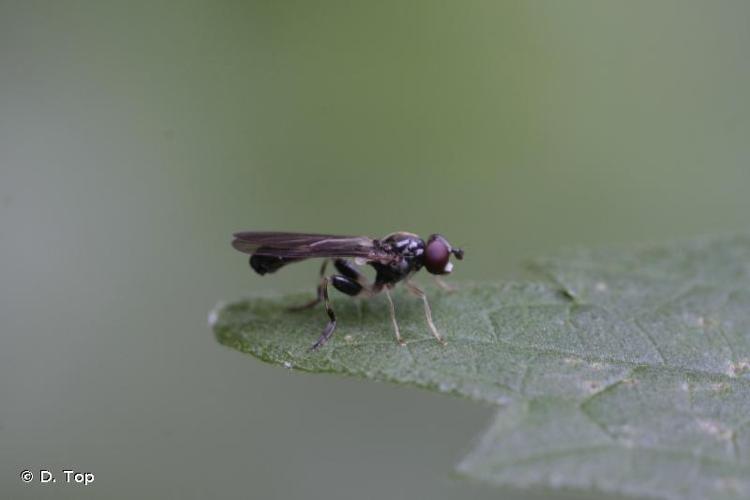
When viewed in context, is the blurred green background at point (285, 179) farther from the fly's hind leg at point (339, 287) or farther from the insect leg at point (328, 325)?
the insect leg at point (328, 325)

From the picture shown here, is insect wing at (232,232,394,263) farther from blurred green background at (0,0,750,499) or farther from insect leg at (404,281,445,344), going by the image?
blurred green background at (0,0,750,499)

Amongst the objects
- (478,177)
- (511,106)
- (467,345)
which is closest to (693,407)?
(467,345)

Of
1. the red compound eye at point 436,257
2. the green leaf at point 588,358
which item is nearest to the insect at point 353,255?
the red compound eye at point 436,257

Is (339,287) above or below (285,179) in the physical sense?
below

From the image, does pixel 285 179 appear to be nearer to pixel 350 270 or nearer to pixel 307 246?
pixel 350 270

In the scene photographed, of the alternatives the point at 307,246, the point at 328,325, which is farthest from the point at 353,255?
the point at 328,325
